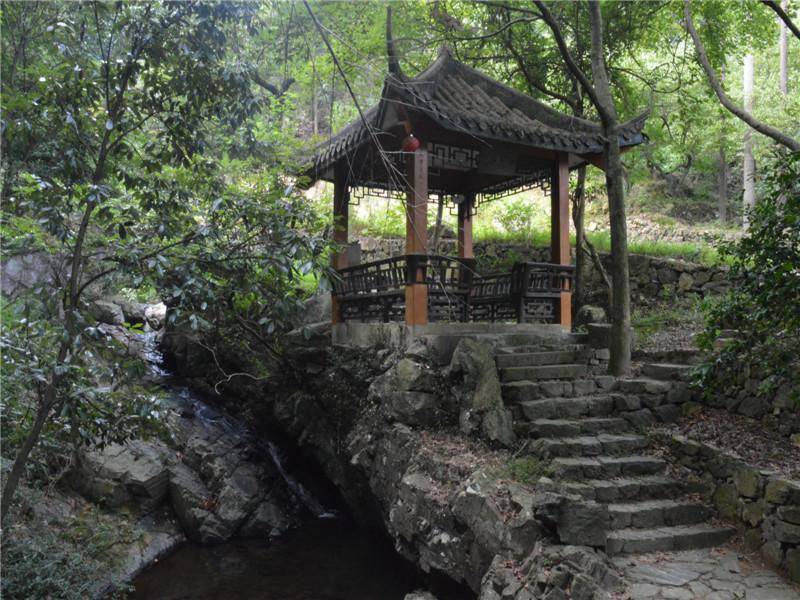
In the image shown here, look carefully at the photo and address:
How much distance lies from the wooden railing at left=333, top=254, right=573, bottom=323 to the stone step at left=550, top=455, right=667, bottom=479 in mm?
2920

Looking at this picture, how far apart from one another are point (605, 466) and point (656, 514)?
0.70 metres

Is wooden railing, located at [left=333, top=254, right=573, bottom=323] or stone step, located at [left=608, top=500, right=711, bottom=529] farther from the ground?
wooden railing, located at [left=333, top=254, right=573, bottom=323]

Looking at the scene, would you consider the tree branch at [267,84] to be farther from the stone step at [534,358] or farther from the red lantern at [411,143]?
the stone step at [534,358]

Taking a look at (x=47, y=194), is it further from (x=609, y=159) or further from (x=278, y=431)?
(x=278, y=431)

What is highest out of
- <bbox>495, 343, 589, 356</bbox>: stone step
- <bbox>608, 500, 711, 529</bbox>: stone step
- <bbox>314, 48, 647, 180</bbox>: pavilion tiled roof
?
<bbox>314, 48, 647, 180</bbox>: pavilion tiled roof

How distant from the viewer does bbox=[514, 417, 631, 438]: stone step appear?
6840mm

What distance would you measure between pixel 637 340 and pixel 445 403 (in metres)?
4.69

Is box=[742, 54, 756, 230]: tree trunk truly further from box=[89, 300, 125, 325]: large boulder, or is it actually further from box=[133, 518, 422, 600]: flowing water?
box=[89, 300, 125, 325]: large boulder

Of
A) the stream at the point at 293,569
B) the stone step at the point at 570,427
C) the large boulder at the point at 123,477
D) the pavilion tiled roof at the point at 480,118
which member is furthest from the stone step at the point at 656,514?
the large boulder at the point at 123,477

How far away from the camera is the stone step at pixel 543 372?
25.4 ft

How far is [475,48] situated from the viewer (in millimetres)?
12336

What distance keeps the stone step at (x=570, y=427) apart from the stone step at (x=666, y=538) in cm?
142

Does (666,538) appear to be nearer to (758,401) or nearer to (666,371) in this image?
(758,401)

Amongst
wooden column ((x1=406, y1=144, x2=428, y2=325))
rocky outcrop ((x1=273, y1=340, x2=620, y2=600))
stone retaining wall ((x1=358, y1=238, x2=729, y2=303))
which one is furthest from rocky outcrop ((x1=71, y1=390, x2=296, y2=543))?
stone retaining wall ((x1=358, y1=238, x2=729, y2=303))
